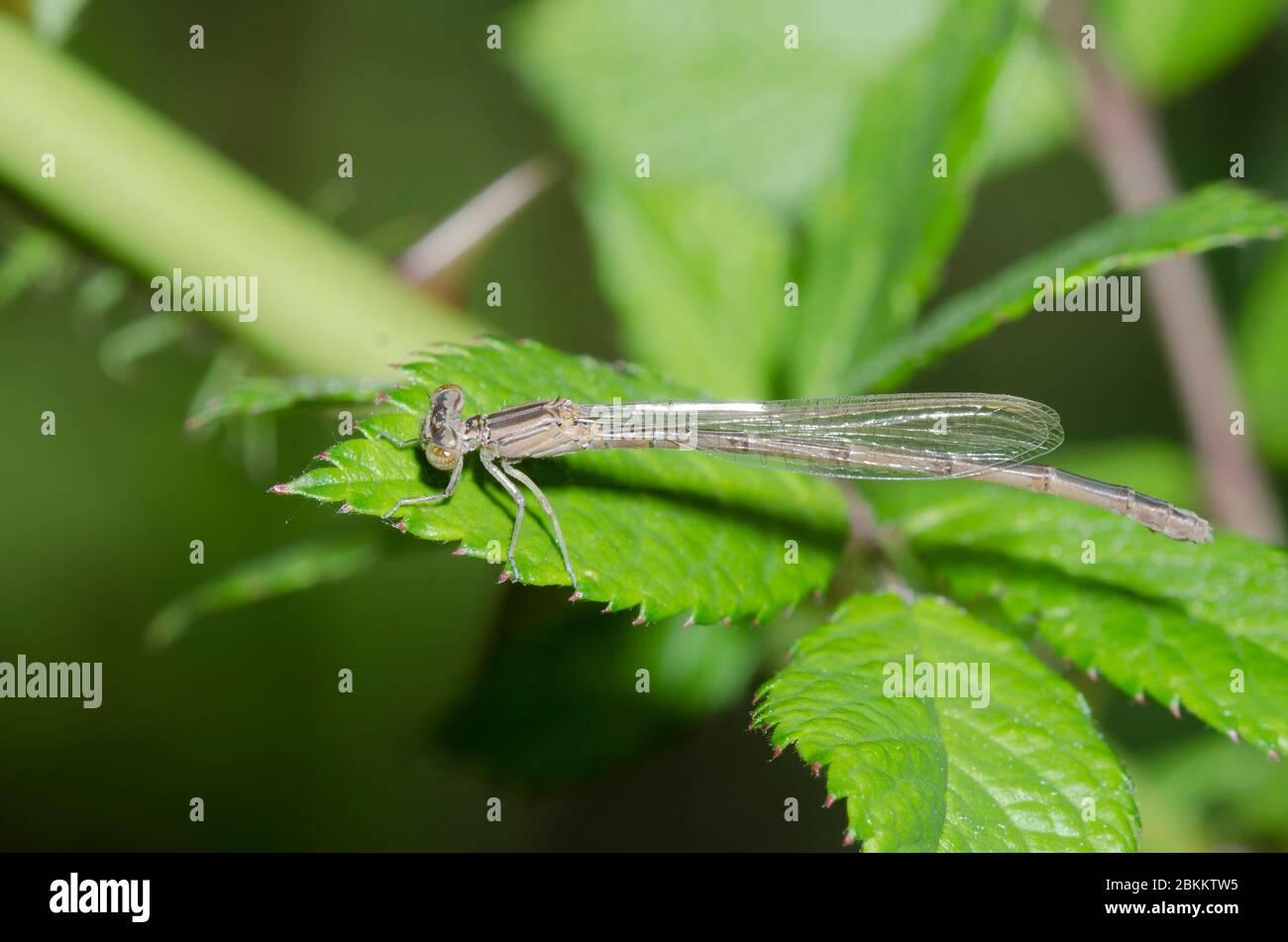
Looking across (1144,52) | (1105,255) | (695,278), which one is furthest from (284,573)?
(1144,52)

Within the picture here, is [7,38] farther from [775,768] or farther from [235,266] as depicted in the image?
[775,768]

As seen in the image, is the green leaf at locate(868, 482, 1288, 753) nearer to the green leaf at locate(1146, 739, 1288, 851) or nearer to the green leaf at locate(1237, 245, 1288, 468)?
the green leaf at locate(1146, 739, 1288, 851)

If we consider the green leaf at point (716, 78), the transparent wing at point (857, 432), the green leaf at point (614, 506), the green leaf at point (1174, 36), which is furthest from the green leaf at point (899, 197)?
the green leaf at point (1174, 36)

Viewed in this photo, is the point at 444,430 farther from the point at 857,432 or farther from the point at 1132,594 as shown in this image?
the point at 1132,594

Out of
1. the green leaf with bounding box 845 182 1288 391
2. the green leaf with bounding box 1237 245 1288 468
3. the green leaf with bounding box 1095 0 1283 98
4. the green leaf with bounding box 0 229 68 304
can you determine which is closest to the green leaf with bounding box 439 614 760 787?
the green leaf with bounding box 845 182 1288 391

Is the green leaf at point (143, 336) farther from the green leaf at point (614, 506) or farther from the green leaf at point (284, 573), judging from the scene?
the green leaf at point (614, 506)

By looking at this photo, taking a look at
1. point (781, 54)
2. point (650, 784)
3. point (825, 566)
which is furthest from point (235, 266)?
point (650, 784)
